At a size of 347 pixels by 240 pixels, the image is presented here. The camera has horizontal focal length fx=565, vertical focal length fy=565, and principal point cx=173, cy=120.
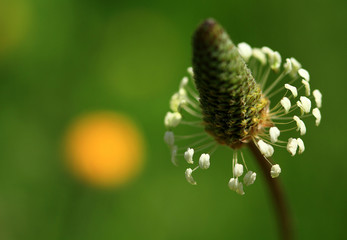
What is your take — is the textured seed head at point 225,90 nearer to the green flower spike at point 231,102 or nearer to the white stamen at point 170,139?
the green flower spike at point 231,102

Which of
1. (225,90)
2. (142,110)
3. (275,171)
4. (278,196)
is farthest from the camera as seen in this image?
(142,110)

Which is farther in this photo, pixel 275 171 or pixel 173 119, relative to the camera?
pixel 173 119

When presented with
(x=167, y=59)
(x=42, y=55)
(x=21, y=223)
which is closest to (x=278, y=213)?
(x=21, y=223)

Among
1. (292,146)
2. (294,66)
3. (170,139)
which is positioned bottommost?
(292,146)

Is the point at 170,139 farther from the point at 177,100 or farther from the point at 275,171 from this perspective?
the point at 275,171

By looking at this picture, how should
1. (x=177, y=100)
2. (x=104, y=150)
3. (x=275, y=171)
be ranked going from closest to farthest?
(x=275, y=171) → (x=177, y=100) → (x=104, y=150)

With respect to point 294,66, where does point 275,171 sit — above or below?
below

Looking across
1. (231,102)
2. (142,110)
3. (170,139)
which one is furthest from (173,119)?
(142,110)
